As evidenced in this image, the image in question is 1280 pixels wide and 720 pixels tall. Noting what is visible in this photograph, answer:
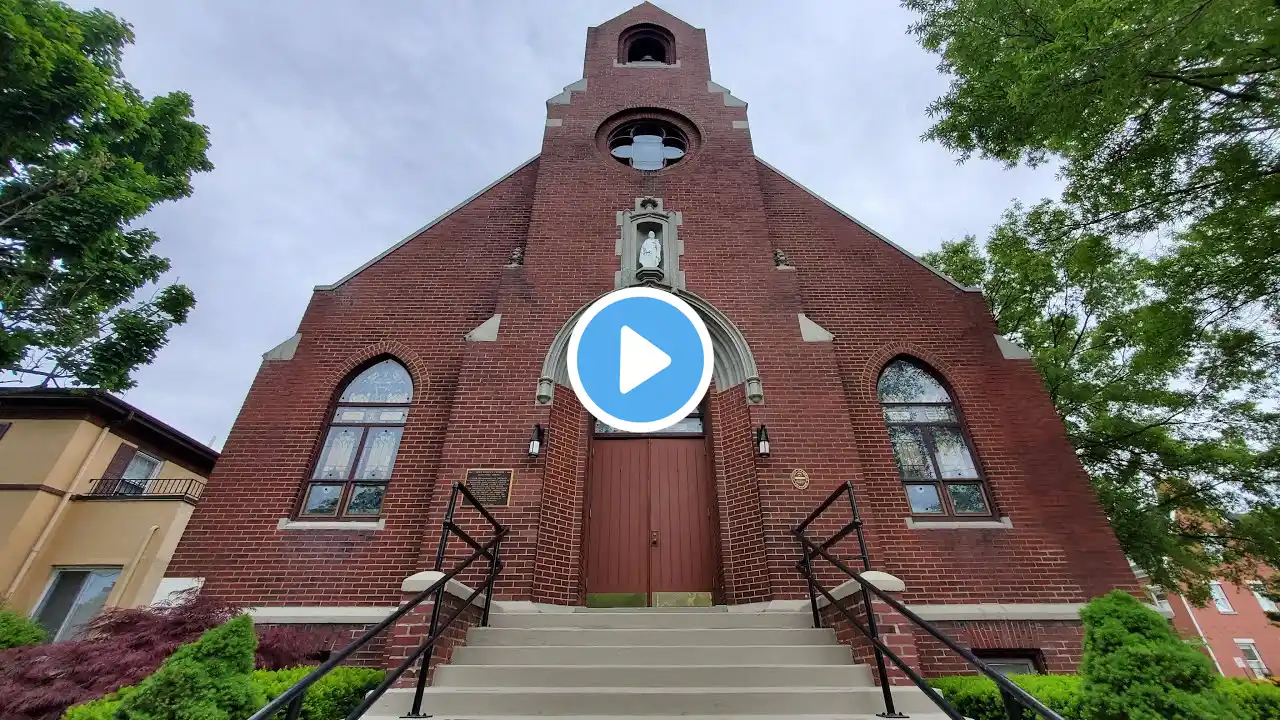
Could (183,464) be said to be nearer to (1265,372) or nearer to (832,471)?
(832,471)

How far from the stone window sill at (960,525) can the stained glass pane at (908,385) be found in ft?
5.82

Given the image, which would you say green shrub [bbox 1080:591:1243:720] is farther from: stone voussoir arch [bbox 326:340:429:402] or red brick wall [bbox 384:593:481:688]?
stone voussoir arch [bbox 326:340:429:402]

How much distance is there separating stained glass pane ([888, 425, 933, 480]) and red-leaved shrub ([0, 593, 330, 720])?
7.31 m

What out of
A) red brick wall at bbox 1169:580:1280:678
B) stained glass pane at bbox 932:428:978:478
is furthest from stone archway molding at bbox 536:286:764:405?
red brick wall at bbox 1169:580:1280:678

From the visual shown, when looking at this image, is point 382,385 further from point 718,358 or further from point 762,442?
point 762,442

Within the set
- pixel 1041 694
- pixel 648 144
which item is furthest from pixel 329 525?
pixel 648 144

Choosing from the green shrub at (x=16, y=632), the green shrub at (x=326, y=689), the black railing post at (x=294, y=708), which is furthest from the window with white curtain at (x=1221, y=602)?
the green shrub at (x=16, y=632)

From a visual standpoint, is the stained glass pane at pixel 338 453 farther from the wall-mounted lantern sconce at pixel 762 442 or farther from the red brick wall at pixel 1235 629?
the red brick wall at pixel 1235 629

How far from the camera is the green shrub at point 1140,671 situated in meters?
3.15

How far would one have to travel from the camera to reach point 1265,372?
8133 millimetres

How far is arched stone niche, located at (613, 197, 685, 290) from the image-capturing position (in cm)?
807

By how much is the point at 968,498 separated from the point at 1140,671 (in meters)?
3.64

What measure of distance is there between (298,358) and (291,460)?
5.28 ft

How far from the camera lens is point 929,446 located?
23.6 ft
